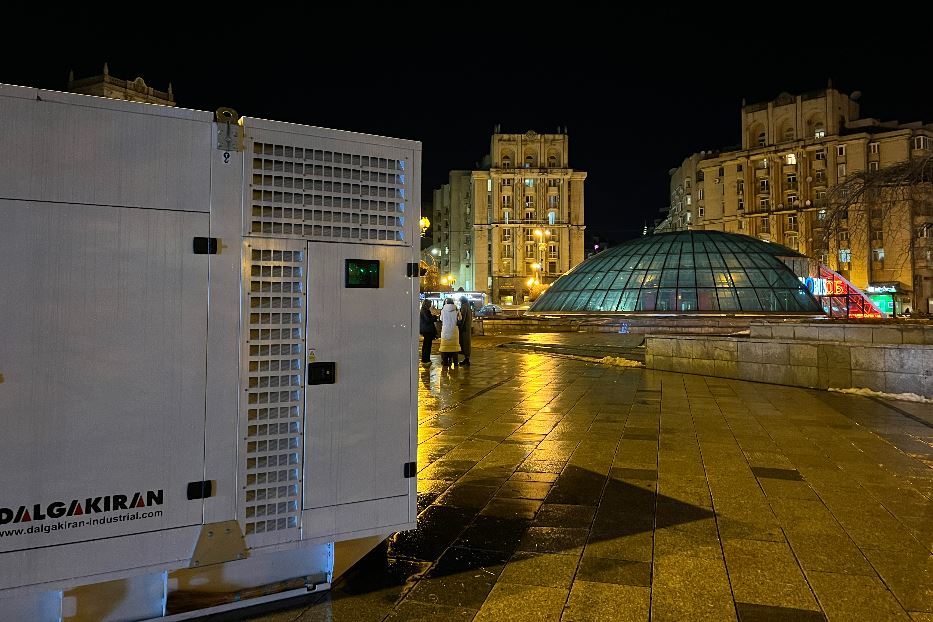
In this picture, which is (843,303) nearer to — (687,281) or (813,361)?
(687,281)

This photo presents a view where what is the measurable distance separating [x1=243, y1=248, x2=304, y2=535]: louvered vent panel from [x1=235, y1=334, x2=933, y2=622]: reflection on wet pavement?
0.55m

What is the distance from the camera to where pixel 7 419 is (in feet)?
8.84

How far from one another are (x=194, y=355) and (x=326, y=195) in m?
1.07

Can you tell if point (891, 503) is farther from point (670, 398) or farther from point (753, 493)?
point (670, 398)

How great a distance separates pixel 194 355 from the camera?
3086 millimetres

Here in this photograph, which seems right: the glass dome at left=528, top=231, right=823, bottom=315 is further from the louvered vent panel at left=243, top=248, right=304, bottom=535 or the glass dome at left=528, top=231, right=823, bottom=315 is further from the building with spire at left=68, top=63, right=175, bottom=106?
the building with spire at left=68, top=63, right=175, bottom=106

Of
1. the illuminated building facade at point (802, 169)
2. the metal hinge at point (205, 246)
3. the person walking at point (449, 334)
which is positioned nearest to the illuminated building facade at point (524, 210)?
the illuminated building facade at point (802, 169)

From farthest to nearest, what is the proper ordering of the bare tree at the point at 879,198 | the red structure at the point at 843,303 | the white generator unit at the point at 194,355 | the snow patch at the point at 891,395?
the red structure at the point at 843,303 → the snow patch at the point at 891,395 → the bare tree at the point at 879,198 → the white generator unit at the point at 194,355

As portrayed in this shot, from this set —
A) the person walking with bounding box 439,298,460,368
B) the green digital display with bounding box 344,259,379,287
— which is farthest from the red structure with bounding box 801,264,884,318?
the green digital display with bounding box 344,259,379,287

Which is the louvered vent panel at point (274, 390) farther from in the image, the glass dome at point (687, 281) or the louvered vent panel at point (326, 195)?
the glass dome at point (687, 281)

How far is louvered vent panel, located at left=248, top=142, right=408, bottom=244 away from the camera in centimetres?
328

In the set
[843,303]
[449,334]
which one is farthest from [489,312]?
[449,334]

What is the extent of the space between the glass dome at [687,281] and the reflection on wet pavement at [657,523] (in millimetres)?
24830

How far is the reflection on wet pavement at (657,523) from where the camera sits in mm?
3311
